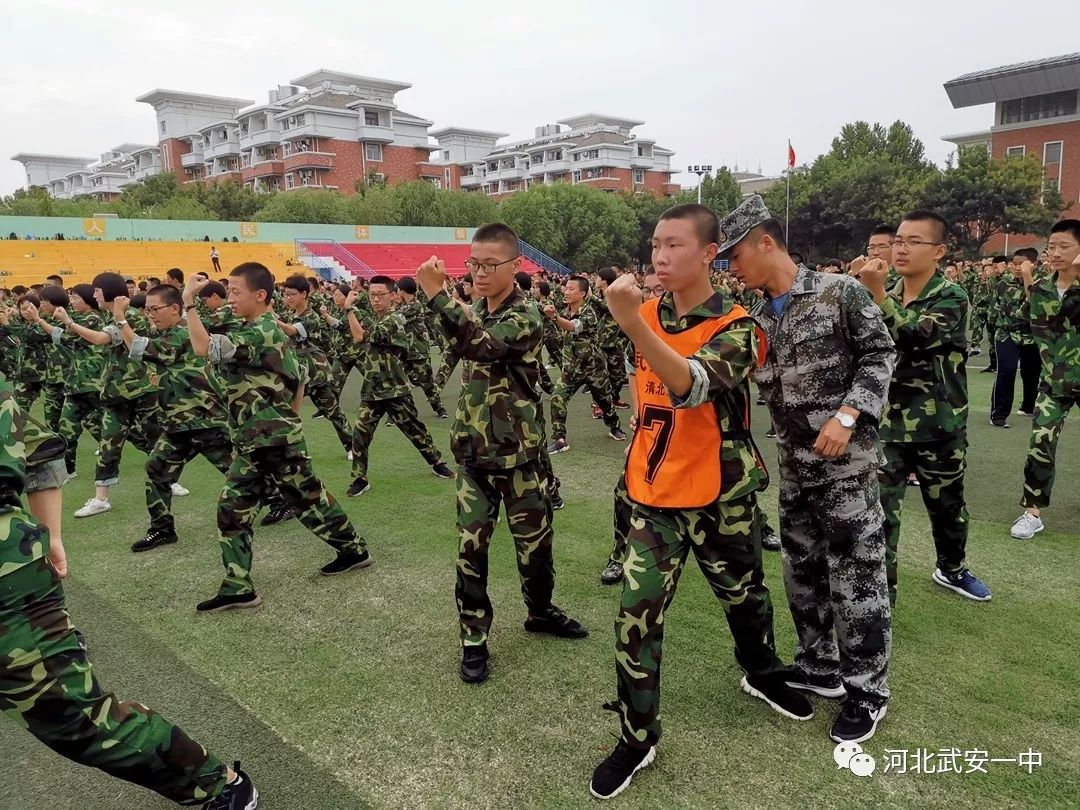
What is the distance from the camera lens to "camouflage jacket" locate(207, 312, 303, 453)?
4.39 m

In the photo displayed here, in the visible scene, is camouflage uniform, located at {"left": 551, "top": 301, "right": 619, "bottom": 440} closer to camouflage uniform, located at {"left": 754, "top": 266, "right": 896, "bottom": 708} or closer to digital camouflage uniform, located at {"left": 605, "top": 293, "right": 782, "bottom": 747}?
camouflage uniform, located at {"left": 754, "top": 266, "right": 896, "bottom": 708}

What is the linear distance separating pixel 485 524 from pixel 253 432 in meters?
1.76

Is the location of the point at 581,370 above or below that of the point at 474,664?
above

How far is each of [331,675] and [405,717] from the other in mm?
582

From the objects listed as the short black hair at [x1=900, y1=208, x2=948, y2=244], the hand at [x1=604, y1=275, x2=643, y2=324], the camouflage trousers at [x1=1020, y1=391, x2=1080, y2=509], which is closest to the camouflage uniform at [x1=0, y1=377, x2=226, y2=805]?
the hand at [x1=604, y1=275, x2=643, y2=324]

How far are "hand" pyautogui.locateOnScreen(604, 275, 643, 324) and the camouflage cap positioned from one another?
84 cm

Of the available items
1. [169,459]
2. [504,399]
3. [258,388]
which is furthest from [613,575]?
[169,459]

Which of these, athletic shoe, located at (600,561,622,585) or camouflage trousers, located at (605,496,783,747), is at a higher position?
camouflage trousers, located at (605,496,783,747)

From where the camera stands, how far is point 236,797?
2.59 metres

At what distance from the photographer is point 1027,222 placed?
Result: 35.1 m

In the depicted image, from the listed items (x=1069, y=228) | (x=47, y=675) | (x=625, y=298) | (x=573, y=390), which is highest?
(x=1069, y=228)

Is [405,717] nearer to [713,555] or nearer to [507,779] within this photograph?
[507,779]

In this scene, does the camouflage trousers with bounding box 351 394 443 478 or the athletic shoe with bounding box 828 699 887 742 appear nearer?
the athletic shoe with bounding box 828 699 887 742

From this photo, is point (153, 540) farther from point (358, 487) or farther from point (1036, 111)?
point (1036, 111)
